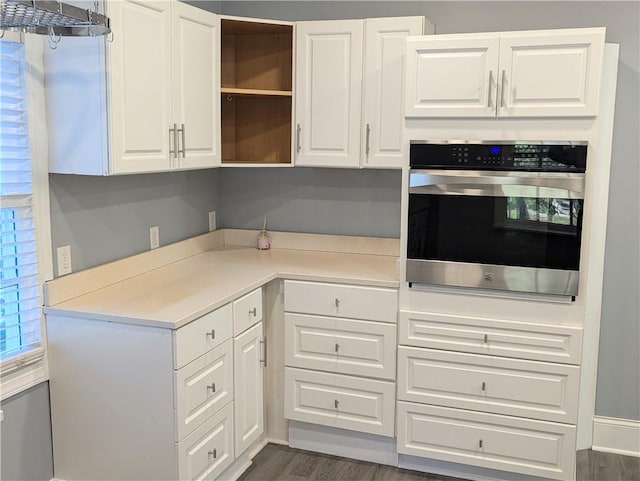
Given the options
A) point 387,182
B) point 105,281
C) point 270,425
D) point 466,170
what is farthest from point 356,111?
point 270,425

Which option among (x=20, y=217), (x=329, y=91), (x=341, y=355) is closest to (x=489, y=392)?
(x=341, y=355)

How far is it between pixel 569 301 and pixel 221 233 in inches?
79.8

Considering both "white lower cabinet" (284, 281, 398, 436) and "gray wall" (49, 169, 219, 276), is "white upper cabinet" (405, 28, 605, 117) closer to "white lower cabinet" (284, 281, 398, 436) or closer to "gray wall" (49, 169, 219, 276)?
"white lower cabinet" (284, 281, 398, 436)

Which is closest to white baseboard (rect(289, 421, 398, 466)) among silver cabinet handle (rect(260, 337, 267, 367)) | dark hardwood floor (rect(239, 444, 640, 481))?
dark hardwood floor (rect(239, 444, 640, 481))

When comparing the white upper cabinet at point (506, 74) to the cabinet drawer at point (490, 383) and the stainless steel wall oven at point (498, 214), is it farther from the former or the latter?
the cabinet drawer at point (490, 383)

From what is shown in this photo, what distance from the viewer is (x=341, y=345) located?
10.3ft

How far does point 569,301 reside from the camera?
9.12 feet

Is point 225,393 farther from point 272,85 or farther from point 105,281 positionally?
point 272,85

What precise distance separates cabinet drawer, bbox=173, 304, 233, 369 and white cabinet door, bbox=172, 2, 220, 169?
2.35ft

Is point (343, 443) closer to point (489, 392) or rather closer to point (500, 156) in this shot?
point (489, 392)

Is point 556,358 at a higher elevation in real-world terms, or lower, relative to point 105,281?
lower

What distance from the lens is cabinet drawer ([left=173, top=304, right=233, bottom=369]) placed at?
237 cm

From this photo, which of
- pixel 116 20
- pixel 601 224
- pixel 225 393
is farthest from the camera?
pixel 601 224

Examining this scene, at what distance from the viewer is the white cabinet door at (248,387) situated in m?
2.88
